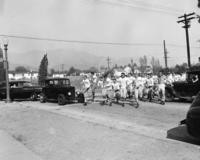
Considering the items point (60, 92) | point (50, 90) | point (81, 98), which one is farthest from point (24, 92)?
point (81, 98)

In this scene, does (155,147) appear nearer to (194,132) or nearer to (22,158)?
(194,132)

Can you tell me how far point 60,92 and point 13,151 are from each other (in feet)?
38.2

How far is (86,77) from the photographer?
1745 cm

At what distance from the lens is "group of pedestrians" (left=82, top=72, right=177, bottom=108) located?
16609mm

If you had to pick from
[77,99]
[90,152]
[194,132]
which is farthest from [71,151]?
[77,99]

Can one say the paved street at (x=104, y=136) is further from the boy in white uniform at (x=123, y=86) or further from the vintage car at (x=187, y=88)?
the vintage car at (x=187, y=88)

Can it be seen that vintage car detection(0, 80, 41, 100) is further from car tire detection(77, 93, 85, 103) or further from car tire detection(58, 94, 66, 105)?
car tire detection(77, 93, 85, 103)

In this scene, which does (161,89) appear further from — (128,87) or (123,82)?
(128,87)

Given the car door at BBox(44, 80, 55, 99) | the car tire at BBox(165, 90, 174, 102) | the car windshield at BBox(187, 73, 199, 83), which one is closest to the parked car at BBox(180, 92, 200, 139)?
the car windshield at BBox(187, 73, 199, 83)

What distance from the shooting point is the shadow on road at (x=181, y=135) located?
7.82 metres

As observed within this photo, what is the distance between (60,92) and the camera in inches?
758

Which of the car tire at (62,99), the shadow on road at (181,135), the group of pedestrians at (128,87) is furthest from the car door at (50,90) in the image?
the shadow on road at (181,135)

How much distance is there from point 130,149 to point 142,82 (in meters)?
11.6

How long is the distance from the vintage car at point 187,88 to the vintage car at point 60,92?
5.02 m
